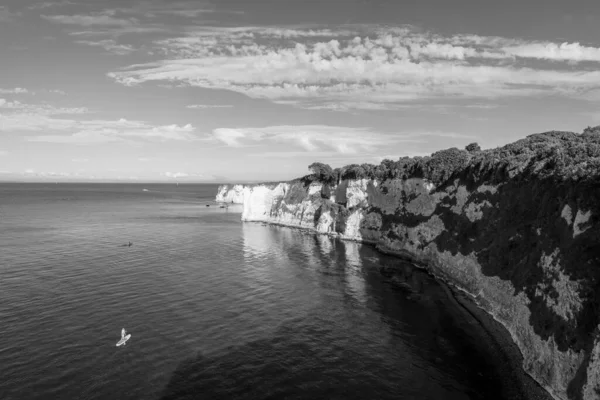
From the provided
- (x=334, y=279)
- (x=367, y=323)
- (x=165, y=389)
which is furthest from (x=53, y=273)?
(x=367, y=323)

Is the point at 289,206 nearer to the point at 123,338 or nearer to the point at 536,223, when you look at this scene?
the point at 536,223

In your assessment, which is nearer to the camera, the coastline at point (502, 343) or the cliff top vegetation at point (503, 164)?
the coastline at point (502, 343)

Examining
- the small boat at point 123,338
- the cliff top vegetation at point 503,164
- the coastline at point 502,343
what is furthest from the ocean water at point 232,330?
the cliff top vegetation at point 503,164

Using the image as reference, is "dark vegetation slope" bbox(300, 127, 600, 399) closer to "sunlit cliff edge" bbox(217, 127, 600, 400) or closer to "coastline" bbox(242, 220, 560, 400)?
"sunlit cliff edge" bbox(217, 127, 600, 400)

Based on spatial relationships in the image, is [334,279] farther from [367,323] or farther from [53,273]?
[53,273]

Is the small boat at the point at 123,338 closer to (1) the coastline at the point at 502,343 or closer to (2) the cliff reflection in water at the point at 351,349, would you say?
(2) the cliff reflection in water at the point at 351,349
